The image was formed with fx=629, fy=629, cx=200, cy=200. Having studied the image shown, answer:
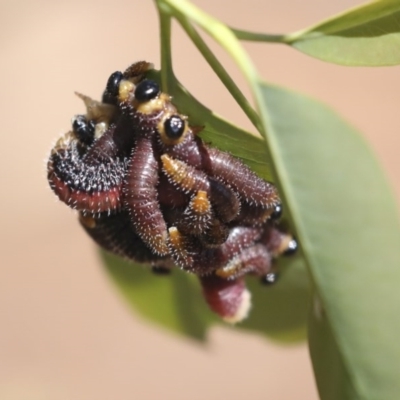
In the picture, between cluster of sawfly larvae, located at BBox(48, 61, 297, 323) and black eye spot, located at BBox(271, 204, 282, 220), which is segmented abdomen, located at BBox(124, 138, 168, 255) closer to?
cluster of sawfly larvae, located at BBox(48, 61, 297, 323)

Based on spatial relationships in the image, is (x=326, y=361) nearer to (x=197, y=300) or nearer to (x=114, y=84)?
(x=114, y=84)

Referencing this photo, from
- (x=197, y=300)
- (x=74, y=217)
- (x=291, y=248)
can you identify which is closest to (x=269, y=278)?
(x=291, y=248)

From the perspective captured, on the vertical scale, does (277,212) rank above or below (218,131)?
below

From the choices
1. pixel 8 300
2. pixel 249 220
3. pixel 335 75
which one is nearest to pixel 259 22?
pixel 335 75

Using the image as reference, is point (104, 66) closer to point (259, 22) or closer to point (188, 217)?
point (259, 22)

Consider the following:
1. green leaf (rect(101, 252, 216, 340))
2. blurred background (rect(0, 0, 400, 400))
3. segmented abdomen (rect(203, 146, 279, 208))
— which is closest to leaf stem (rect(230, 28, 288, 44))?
segmented abdomen (rect(203, 146, 279, 208))

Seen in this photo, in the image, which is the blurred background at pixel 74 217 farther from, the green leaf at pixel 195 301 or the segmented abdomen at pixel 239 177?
the segmented abdomen at pixel 239 177
